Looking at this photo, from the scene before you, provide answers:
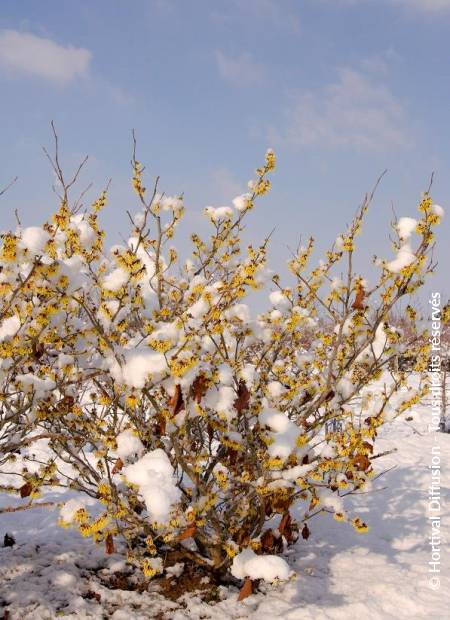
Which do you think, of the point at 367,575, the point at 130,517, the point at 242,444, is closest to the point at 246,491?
the point at 242,444

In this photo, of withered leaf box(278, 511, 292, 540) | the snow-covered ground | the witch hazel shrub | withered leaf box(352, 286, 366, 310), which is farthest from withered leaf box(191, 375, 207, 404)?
the snow-covered ground

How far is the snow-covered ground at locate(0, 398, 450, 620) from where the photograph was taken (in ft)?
12.2

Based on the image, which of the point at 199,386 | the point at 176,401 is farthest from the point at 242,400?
the point at 176,401

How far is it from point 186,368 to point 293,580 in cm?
255

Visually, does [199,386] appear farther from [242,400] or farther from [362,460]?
[362,460]

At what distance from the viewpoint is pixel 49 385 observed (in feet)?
10.7

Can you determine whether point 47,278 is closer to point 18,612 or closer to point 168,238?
point 168,238

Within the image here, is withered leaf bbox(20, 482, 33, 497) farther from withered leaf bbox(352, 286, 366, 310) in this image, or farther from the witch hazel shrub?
withered leaf bbox(352, 286, 366, 310)

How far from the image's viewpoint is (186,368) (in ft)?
8.24

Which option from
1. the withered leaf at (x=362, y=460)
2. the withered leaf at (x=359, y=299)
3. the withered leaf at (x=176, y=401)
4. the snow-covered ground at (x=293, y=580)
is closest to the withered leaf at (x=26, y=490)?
the snow-covered ground at (x=293, y=580)

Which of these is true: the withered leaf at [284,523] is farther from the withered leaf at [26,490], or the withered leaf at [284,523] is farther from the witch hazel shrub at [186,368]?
the withered leaf at [26,490]

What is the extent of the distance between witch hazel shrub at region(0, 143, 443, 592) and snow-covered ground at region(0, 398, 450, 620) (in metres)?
0.36

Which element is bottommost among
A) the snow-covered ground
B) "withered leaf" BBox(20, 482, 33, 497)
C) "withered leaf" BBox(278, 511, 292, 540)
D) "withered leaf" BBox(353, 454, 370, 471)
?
the snow-covered ground

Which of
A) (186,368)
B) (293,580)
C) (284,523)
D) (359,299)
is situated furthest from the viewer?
(293,580)
